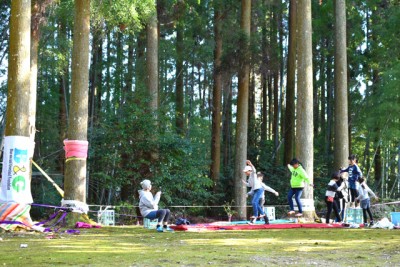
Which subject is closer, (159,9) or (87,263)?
(87,263)

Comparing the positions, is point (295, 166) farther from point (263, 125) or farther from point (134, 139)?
point (263, 125)

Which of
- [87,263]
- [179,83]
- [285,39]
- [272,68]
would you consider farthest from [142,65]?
[87,263]

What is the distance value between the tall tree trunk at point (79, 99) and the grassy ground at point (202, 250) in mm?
1953

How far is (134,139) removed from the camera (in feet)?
63.3

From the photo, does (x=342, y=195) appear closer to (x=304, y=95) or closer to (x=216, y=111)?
(x=304, y=95)

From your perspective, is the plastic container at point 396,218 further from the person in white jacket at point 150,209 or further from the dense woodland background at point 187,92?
the dense woodland background at point 187,92

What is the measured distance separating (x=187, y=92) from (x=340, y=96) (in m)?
20.7

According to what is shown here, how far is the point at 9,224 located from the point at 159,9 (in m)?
13.0

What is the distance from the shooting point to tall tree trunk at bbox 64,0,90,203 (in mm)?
13297

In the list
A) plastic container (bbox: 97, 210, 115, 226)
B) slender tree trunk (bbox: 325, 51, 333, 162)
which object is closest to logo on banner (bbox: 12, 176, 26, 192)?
plastic container (bbox: 97, 210, 115, 226)

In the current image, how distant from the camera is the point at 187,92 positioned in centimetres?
3919

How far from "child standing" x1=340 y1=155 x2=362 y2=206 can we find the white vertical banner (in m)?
7.72

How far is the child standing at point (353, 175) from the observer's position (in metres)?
14.8

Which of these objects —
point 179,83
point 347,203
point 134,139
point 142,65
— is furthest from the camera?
point 179,83
